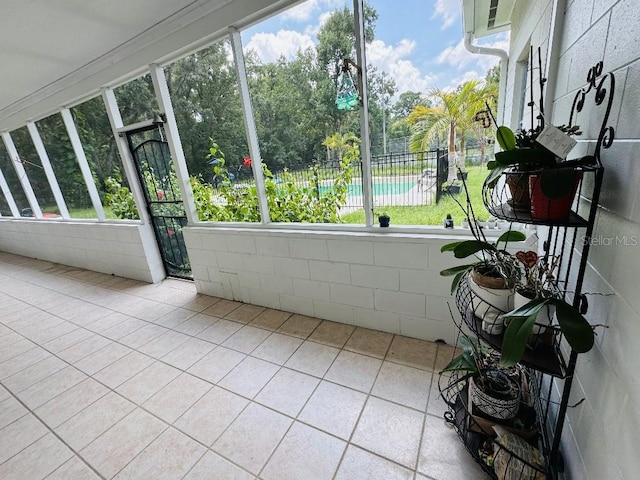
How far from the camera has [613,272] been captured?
73cm

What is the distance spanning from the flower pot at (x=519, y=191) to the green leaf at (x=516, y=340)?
373mm

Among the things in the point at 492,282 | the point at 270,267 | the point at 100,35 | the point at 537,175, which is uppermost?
the point at 100,35

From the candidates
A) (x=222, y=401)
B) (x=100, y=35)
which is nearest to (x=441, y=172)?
(x=222, y=401)

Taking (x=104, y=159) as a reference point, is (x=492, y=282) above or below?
below

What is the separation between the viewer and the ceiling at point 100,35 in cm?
185

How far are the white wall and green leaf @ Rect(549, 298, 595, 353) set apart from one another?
0.09 m

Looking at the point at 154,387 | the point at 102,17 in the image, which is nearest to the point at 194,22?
the point at 102,17

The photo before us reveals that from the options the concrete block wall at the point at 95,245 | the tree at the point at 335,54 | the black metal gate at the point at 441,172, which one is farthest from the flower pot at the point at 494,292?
the concrete block wall at the point at 95,245

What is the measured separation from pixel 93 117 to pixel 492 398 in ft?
15.5

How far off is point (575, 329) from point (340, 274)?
59.2 inches

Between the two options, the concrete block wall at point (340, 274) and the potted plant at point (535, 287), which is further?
the concrete block wall at point (340, 274)

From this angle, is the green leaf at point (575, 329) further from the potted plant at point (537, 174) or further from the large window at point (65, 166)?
the large window at point (65, 166)

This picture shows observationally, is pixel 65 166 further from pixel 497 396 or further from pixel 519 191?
pixel 497 396

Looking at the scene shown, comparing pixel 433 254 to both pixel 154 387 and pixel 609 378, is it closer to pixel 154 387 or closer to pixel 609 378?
pixel 609 378
